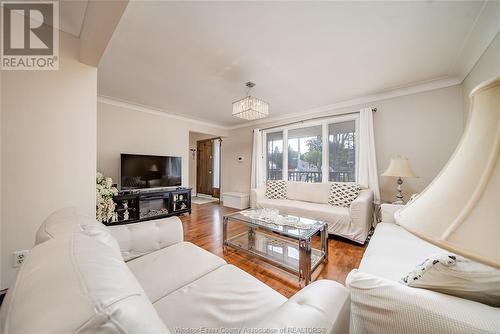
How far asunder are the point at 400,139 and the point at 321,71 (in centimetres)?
178

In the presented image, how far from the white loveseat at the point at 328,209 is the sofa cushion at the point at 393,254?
28.8 inches

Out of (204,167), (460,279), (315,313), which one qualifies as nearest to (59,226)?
(315,313)

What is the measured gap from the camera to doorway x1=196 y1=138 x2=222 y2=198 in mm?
6270

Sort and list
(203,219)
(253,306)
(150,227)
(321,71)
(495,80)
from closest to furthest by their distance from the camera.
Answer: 1. (495,80)
2. (253,306)
3. (150,227)
4. (321,71)
5. (203,219)

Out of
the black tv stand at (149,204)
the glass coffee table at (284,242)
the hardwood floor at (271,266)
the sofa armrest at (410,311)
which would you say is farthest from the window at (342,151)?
the black tv stand at (149,204)

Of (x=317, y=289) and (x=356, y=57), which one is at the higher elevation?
(x=356, y=57)

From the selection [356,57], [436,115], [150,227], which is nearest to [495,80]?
[150,227]

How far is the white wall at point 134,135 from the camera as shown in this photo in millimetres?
3283

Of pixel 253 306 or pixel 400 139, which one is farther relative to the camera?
pixel 400 139

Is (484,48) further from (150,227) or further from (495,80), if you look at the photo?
(150,227)

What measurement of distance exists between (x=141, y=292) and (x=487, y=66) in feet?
10.5

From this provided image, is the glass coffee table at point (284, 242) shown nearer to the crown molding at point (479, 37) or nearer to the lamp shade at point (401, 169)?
the lamp shade at point (401, 169)

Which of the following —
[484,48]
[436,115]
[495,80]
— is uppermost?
[484,48]

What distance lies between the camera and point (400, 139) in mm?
2922
